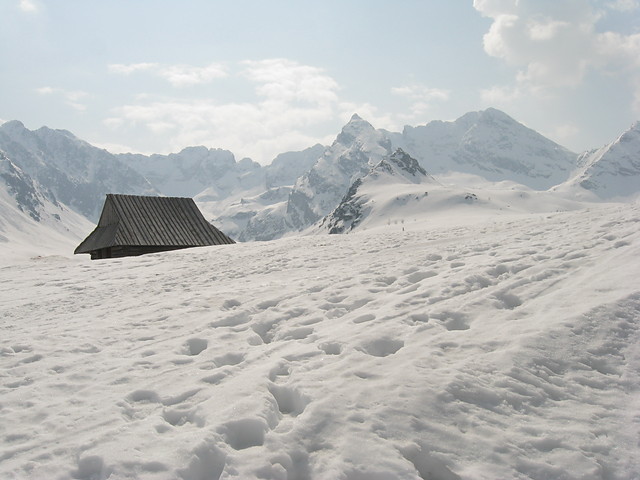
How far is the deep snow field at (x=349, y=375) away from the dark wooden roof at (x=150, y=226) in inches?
582

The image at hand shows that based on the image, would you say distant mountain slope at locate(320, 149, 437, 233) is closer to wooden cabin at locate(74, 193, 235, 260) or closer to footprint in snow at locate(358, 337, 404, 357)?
wooden cabin at locate(74, 193, 235, 260)

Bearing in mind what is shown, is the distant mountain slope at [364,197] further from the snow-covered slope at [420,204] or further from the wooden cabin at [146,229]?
the wooden cabin at [146,229]

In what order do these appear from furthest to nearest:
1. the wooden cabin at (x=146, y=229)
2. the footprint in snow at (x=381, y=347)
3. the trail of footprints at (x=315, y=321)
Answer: the wooden cabin at (x=146, y=229) → the footprint in snow at (x=381, y=347) → the trail of footprints at (x=315, y=321)

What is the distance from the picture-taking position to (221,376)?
21.3 ft

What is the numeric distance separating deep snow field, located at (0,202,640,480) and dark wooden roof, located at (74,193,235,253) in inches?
582

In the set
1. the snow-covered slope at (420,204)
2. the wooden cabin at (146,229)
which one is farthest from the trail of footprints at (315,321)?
the snow-covered slope at (420,204)

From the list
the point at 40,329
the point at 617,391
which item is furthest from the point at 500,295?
the point at 40,329

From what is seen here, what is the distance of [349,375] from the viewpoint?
6.08 meters

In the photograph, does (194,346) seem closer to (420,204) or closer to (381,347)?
(381,347)

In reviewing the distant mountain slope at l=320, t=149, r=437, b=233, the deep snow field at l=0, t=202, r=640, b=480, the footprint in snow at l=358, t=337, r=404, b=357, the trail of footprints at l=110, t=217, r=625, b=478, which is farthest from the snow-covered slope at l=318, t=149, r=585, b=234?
the footprint in snow at l=358, t=337, r=404, b=357

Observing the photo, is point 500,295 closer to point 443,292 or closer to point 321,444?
point 443,292

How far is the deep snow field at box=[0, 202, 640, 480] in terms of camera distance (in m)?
4.72

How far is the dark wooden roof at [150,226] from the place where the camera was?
2609 cm

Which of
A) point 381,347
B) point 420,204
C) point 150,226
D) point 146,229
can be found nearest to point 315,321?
point 381,347
